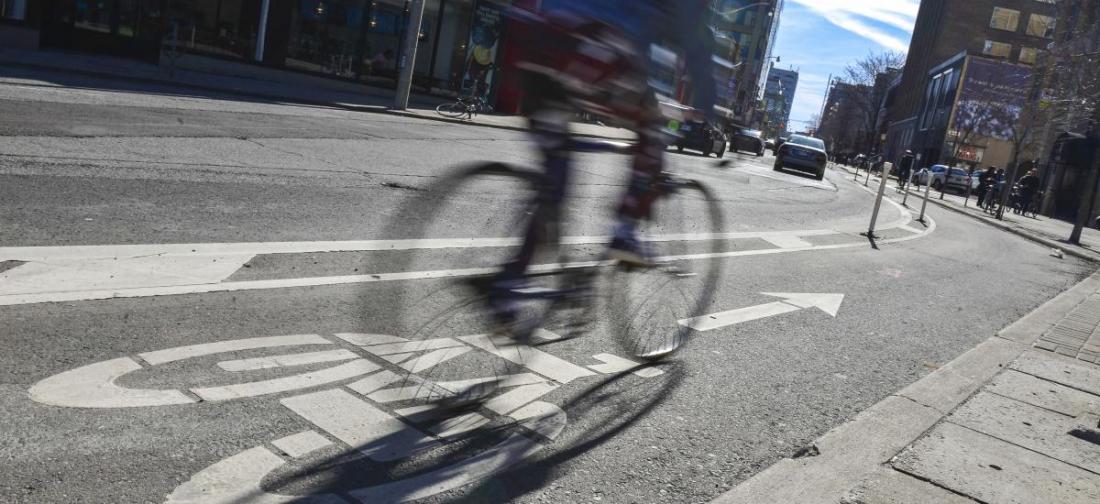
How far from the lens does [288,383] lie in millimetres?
3512

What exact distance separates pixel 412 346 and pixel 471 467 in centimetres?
114

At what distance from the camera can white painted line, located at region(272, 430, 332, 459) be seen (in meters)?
2.95

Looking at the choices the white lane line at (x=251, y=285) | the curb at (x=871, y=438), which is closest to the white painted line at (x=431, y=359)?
the white lane line at (x=251, y=285)

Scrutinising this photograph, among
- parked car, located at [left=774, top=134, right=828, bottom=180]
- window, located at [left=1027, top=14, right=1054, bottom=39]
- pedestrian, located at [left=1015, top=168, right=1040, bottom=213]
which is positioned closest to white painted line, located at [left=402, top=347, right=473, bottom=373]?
parked car, located at [left=774, top=134, right=828, bottom=180]

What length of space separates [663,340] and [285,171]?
574 centimetres

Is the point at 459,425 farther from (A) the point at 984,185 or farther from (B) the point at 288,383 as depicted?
(A) the point at 984,185

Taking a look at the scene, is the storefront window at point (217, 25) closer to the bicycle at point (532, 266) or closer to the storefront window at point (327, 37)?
the storefront window at point (327, 37)

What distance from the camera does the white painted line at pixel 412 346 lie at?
158 inches

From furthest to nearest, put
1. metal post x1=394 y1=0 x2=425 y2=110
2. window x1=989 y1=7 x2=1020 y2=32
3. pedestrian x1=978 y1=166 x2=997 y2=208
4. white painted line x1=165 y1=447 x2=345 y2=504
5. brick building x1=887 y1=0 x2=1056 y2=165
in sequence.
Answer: window x1=989 y1=7 x2=1020 y2=32 → brick building x1=887 y1=0 x2=1056 y2=165 → pedestrian x1=978 y1=166 x2=997 y2=208 → metal post x1=394 y1=0 x2=425 y2=110 → white painted line x1=165 y1=447 x2=345 y2=504

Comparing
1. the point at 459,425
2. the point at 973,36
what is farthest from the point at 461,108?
the point at 973,36

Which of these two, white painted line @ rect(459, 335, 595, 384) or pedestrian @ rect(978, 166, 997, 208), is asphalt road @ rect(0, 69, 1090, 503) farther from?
pedestrian @ rect(978, 166, 997, 208)

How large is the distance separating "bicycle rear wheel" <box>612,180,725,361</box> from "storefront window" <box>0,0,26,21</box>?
2263cm

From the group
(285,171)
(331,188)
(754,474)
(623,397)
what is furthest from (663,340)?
(285,171)

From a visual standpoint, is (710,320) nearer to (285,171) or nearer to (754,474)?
(754,474)
